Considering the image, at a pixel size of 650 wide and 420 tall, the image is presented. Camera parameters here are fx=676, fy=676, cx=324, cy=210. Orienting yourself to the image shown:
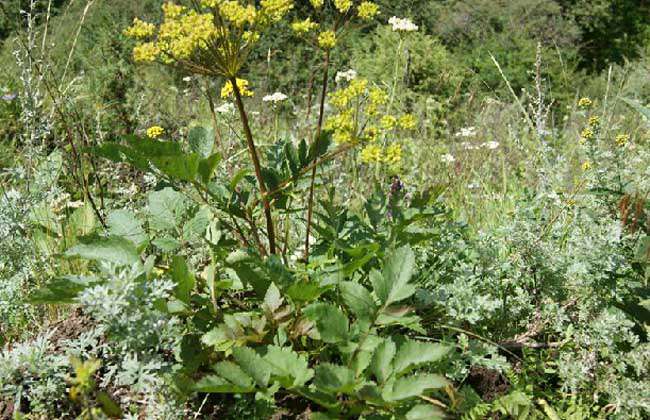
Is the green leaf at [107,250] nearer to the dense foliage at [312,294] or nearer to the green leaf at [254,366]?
the dense foliage at [312,294]

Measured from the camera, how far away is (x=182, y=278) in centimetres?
151

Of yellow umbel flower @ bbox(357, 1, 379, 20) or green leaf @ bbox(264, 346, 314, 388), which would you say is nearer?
green leaf @ bbox(264, 346, 314, 388)

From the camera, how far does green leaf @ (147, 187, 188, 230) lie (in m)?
1.78

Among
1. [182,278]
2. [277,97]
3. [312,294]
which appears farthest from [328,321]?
[277,97]

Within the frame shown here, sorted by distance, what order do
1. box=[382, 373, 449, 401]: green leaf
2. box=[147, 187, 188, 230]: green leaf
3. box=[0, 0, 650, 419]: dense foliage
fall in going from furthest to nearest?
box=[147, 187, 188, 230]: green leaf < box=[0, 0, 650, 419]: dense foliage < box=[382, 373, 449, 401]: green leaf

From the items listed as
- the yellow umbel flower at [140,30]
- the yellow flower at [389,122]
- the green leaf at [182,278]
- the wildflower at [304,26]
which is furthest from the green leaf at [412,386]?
the yellow umbel flower at [140,30]

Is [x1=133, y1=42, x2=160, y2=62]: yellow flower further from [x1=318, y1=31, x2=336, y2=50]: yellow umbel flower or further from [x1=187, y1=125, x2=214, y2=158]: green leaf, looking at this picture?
[x1=318, y1=31, x2=336, y2=50]: yellow umbel flower

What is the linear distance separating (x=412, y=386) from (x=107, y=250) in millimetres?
797

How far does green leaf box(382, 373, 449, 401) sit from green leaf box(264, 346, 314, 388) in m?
0.17

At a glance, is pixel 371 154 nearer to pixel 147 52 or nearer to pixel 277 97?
pixel 147 52

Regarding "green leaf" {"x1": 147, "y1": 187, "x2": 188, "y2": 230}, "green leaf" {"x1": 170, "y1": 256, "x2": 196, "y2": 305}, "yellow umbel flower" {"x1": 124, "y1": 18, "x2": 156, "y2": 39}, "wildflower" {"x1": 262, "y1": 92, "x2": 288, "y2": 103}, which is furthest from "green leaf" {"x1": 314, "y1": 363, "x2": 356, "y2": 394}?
"wildflower" {"x1": 262, "y1": 92, "x2": 288, "y2": 103}

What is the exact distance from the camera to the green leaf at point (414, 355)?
143 centimetres

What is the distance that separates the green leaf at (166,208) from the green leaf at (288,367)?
0.49 meters

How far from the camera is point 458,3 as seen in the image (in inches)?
541
